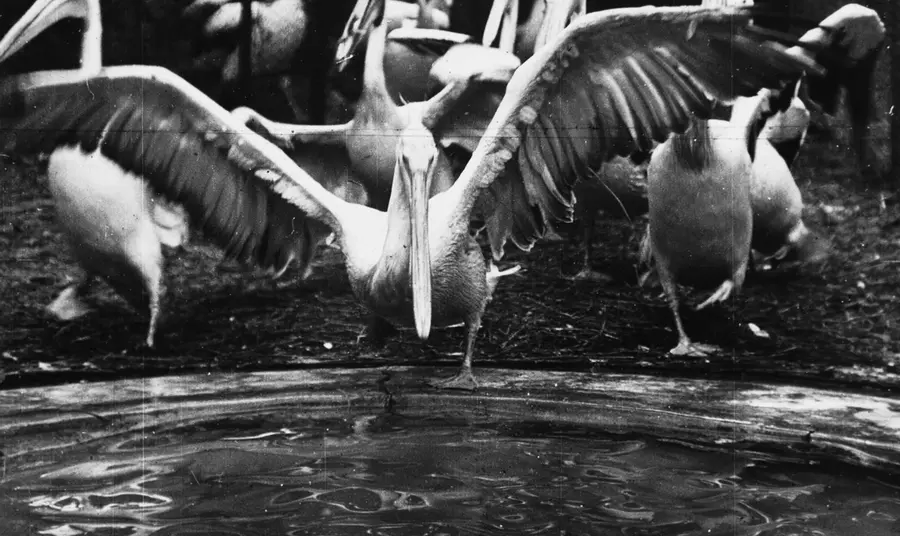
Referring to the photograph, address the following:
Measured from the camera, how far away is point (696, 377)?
23.7 feet

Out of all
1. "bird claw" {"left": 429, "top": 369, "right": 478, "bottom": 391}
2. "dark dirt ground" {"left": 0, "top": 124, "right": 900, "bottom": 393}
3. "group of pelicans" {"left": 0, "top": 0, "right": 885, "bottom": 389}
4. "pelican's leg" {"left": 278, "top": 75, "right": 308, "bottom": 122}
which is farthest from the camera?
"bird claw" {"left": 429, "top": 369, "right": 478, "bottom": 391}

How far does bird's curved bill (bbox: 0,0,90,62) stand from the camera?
6945mm

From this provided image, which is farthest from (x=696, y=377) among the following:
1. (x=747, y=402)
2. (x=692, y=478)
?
(x=692, y=478)

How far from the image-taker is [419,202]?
6695mm

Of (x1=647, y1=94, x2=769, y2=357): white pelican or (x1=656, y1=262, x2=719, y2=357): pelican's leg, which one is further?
(x1=656, y1=262, x2=719, y2=357): pelican's leg

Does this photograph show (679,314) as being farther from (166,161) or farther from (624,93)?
(166,161)

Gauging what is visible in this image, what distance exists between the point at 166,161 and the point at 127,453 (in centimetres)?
170

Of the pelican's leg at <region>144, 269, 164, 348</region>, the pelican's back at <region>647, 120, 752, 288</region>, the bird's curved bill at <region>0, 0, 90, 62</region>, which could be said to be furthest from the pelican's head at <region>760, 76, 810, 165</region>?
the bird's curved bill at <region>0, 0, 90, 62</region>

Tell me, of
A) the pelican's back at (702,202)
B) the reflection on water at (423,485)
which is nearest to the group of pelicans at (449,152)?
the pelican's back at (702,202)

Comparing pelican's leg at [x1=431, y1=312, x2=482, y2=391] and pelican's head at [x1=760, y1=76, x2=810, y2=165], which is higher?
pelican's head at [x1=760, y1=76, x2=810, y2=165]

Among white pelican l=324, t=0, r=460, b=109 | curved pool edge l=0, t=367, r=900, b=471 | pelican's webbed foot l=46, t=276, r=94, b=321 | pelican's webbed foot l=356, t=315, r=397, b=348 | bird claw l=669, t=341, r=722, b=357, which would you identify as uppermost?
white pelican l=324, t=0, r=460, b=109

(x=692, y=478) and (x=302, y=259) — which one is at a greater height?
(x=302, y=259)

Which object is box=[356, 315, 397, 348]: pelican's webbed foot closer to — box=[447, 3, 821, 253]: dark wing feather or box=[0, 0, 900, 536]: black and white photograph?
box=[0, 0, 900, 536]: black and white photograph

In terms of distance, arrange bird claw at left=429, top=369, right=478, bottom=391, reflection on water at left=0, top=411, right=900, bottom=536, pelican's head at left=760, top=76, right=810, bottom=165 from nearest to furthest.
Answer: reflection on water at left=0, top=411, right=900, bottom=536 → pelican's head at left=760, top=76, right=810, bottom=165 → bird claw at left=429, top=369, right=478, bottom=391
